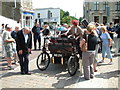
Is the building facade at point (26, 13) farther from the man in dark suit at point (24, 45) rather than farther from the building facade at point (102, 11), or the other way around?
the man in dark suit at point (24, 45)

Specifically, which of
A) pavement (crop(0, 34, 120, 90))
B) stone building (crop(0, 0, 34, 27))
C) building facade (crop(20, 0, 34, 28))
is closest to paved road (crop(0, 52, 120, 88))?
pavement (crop(0, 34, 120, 90))

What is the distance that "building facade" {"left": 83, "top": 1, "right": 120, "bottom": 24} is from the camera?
55344mm

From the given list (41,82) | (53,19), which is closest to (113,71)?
(41,82)

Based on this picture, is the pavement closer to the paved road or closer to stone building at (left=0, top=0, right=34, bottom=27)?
the paved road

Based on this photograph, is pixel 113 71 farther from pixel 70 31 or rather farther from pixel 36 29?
pixel 36 29

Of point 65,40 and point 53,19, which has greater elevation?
point 53,19

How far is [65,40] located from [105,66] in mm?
2278

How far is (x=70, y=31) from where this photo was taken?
8.38m

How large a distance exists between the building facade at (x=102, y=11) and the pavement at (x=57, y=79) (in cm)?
4893

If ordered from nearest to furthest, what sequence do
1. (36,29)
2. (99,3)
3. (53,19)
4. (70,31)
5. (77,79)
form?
(77,79) → (70,31) → (36,29) → (99,3) → (53,19)

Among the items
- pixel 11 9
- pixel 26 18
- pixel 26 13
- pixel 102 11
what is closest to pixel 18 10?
pixel 11 9

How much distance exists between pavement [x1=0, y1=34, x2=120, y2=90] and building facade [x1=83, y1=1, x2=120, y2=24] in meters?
48.9

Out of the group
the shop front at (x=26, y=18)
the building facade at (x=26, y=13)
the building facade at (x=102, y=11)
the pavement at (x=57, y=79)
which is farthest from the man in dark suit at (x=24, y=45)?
the building facade at (x=102, y=11)

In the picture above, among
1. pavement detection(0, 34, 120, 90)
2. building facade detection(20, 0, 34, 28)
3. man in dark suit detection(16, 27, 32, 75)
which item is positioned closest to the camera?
pavement detection(0, 34, 120, 90)
